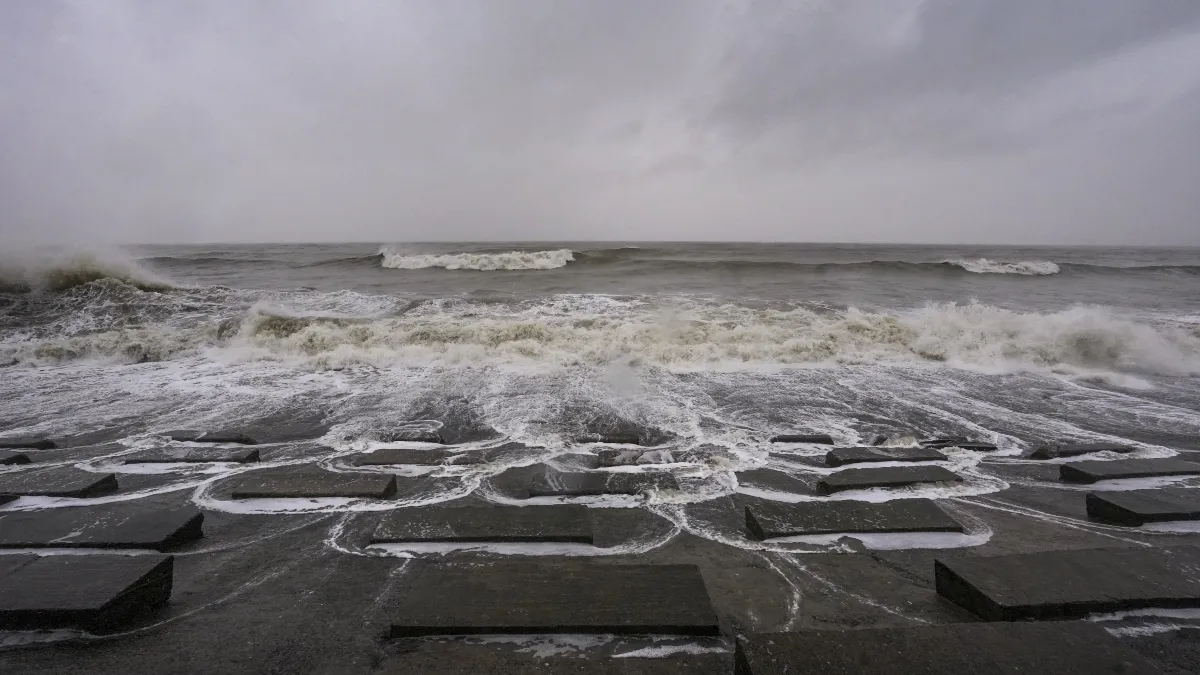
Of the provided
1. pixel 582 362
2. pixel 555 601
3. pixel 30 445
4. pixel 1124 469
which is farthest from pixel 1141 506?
pixel 30 445

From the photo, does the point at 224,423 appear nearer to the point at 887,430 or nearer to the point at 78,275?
the point at 887,430

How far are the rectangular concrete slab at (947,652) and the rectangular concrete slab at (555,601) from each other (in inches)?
16.7

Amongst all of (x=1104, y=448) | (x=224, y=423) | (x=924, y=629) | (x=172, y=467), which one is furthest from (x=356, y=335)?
(x=1104, y=448)

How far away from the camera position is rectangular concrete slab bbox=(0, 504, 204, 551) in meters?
3.10

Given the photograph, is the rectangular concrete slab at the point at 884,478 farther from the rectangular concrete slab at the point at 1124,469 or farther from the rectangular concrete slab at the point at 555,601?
the rectangular concrete slab at the point at 555,601

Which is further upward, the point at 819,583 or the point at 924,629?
the point at 924,629

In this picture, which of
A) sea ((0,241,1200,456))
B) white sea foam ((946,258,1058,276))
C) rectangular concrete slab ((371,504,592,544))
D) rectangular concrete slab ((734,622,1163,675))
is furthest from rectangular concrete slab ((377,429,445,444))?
white sea foam ((946,258,1058,276))

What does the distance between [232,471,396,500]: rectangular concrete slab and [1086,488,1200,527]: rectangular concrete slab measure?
509 cm

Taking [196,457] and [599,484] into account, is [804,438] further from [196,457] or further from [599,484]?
[196,457]

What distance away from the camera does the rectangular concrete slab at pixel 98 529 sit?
Answer: 310 cm

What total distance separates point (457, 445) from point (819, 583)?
3.69 m

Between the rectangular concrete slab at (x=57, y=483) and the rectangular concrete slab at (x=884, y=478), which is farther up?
the rectangular concrete slab at (x=884, y=478)

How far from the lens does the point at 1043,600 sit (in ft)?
7.86

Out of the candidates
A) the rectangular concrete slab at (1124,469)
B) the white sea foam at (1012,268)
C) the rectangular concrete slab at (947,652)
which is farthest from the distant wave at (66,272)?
the white sea foam at (1012,268)
